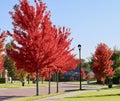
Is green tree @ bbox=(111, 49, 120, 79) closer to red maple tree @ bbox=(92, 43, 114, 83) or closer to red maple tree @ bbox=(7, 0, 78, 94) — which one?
red maple tree @ bbox=(92, 43, 114, 83)

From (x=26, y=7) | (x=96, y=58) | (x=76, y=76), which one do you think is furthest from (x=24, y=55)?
(x=76, y=76)

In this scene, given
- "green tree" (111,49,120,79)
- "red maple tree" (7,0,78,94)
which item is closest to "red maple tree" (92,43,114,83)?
"green tree" (111,49,120,79)

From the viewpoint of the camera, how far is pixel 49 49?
92.7 ft

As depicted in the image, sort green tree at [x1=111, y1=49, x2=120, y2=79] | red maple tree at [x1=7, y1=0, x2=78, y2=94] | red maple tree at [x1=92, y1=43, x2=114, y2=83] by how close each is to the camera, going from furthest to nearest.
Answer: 1. green tree at [x1=111, y1=49, x2=120, y2=79]
2. red maple tree at [x1=92, y1=43, x2=114, y2=83]
3. red maple tree at [x1=7, y1=0, x2=78, y2=94]

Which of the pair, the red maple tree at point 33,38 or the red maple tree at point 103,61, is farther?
the red maple tree at point 103,61

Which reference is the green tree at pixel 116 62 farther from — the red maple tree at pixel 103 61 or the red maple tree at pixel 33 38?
→ the red maple tree at pixel 33 38

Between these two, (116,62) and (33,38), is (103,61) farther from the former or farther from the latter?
(33,38)

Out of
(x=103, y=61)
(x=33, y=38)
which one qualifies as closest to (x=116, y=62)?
(x=103, y=61)

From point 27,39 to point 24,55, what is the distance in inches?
49.6

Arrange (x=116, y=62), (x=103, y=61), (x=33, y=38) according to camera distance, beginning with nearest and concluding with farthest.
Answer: (x=33, y=38), (x=103, y=61), (x=116, y=62)

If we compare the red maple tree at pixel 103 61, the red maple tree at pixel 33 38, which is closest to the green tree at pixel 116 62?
the red maple tree at pixel 103 61

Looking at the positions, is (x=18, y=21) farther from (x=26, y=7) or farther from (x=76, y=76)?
(x=76, y=76)

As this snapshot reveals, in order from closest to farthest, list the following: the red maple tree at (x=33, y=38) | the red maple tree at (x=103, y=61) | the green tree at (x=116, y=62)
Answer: the red maple tree at (x=33, y=38) < the red maple tree at (x=103, y=61) < the green tree at (x=116, y=62)

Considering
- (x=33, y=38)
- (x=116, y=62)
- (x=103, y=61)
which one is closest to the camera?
(x=33, y=38)
